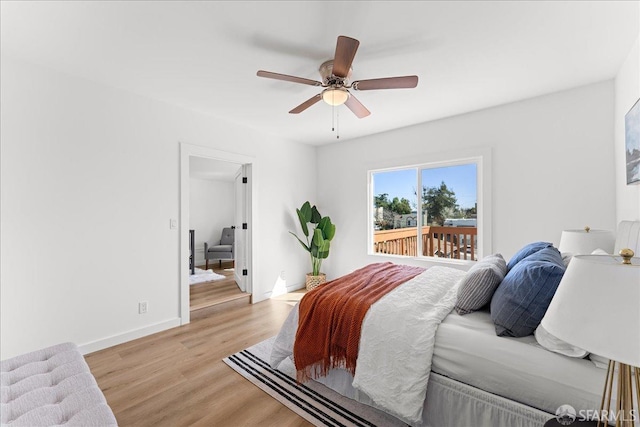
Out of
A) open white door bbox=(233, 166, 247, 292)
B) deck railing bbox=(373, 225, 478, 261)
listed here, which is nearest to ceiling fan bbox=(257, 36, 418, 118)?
open white door bbox=(233, 166, 247, 292)

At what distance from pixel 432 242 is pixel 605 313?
10.8 ft

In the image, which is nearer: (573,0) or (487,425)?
(487,425)

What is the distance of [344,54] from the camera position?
1757 mm

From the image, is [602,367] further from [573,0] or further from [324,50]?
[324,50]

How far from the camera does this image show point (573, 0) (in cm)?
164

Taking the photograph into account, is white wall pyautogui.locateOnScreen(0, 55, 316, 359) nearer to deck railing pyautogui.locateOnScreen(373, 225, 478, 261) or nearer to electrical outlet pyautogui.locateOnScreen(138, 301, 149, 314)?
electrical outlet pyautogui.locateOnScreen(138, 301, 149, 314)

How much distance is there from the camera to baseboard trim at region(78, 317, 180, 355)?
8.49 feet

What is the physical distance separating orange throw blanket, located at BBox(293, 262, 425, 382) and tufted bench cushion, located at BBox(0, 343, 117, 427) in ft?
3.84

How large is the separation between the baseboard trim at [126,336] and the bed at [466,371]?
2070 mm

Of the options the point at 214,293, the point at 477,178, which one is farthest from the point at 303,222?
the point at 477,178

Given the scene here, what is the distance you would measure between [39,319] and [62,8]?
7.89 ft

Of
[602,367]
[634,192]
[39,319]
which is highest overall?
[634,192]

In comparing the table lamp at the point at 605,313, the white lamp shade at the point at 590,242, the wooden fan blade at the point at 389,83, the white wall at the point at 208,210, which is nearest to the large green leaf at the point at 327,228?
the wooden fan blade at the point at 389,83

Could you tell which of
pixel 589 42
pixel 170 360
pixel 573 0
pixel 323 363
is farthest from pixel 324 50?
pixel 170 360
